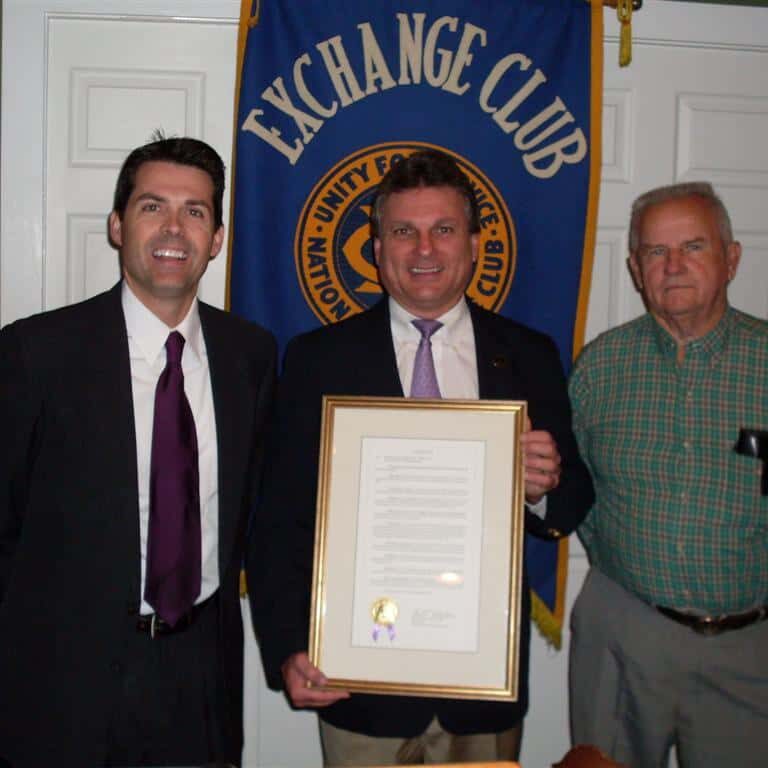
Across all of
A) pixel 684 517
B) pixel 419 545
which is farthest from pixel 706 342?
pixel 419 545

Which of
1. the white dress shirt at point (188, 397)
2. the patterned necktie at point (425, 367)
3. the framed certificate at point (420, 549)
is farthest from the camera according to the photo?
the patterned necktie at point (425, 367)

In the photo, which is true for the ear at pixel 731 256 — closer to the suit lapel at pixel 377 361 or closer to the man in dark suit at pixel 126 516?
the suit lapel at pixel 377 361

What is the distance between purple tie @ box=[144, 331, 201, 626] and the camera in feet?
5.93

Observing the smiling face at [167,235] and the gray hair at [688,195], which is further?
the gray hair at [688,195]

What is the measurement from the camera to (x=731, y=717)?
2.16 m

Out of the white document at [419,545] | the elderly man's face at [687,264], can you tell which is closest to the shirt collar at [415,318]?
the white document at [419,545]

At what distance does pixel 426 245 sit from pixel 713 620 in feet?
4.15

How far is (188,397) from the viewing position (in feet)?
6.43

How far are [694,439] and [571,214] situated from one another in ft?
3.01

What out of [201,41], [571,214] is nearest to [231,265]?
[201,41]

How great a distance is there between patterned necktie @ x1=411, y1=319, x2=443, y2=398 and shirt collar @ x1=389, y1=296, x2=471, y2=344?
0.7 inches

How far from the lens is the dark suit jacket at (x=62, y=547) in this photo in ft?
5.78

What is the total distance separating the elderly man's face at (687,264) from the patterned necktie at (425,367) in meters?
0.67

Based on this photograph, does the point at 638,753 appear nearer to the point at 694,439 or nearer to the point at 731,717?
the point at 731,717
